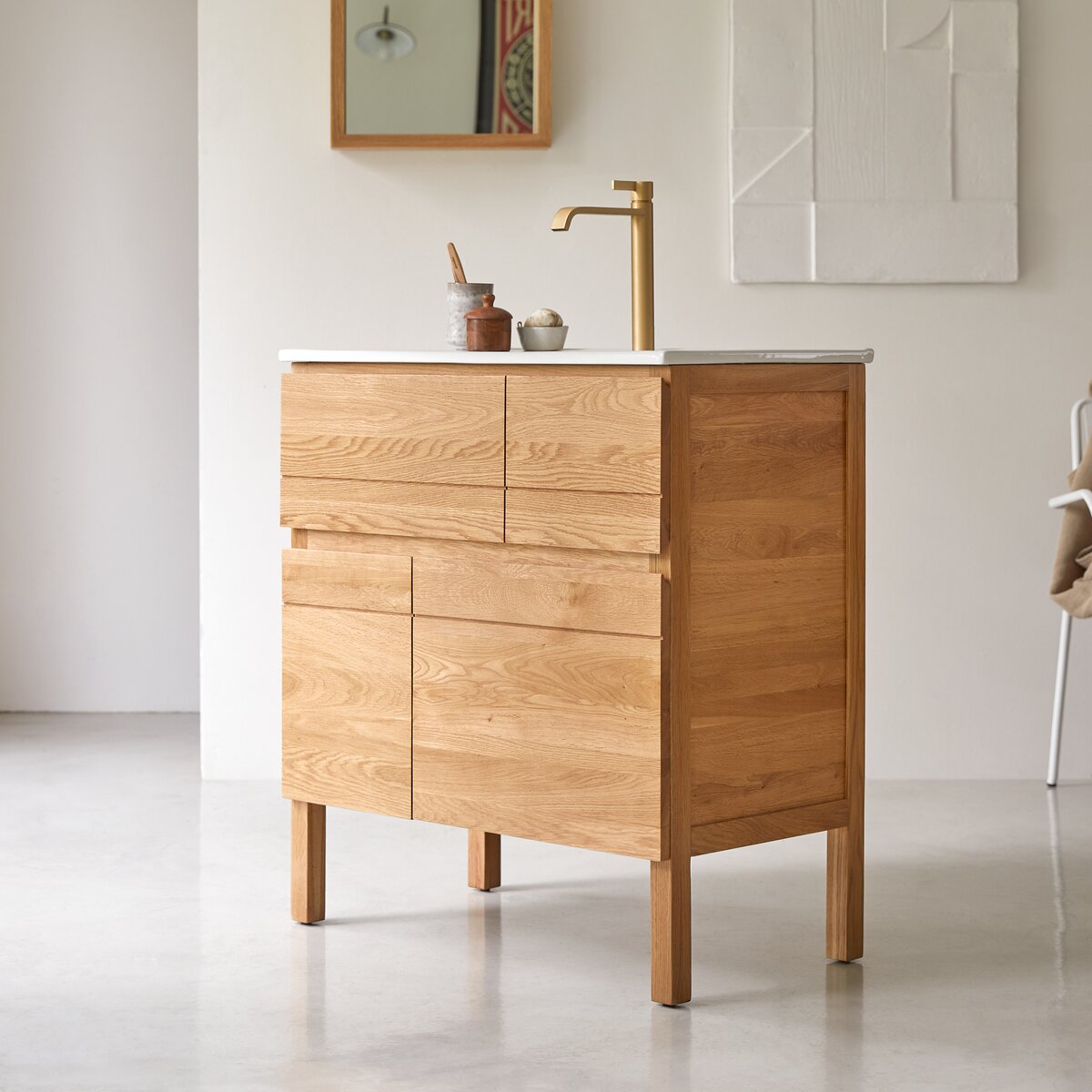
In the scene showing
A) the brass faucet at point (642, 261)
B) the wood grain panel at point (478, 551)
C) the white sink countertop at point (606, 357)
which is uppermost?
the brass faucet at point (642, 261)

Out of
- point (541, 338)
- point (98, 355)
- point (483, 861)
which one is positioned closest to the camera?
point (541, 338)

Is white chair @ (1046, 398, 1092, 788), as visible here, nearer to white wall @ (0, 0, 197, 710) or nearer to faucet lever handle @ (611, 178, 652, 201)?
faucet lever handle @ (611, 178, 652, 201)

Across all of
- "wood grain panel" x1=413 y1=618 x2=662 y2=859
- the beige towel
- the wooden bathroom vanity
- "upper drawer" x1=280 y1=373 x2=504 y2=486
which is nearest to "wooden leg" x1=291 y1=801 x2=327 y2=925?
the wooden bathroom vanity

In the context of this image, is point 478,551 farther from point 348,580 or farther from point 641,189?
point 641,189

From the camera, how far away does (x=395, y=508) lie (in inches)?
97.3

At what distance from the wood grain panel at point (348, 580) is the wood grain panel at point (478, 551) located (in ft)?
0.06

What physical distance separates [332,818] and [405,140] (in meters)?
1.44

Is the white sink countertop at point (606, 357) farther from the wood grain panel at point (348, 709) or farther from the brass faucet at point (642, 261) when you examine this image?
the wood grain panel at point (348, 709)

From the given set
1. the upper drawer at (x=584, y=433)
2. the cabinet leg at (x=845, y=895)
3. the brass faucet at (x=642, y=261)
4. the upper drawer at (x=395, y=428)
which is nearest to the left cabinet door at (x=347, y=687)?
the upper drawer at (x=395, y=428)

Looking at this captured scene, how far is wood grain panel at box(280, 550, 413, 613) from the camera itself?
2475 millimetres

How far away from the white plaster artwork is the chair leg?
2.60 feet

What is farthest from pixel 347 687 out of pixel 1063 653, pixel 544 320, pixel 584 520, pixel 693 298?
pixel 1063 653

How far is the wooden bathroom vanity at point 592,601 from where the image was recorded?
2.21 m

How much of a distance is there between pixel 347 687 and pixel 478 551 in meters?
0.33
